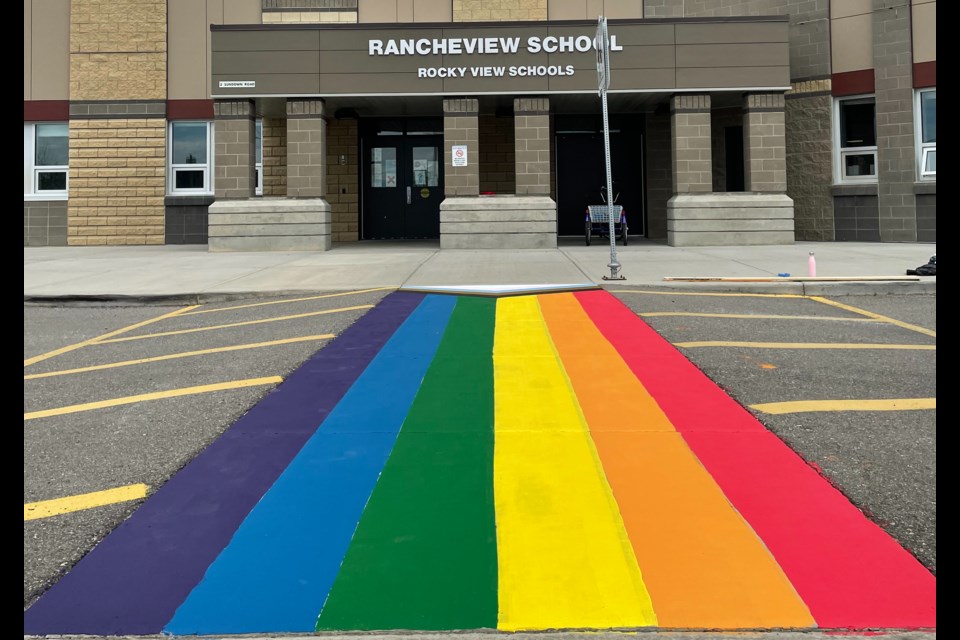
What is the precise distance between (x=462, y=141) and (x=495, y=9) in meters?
5.67

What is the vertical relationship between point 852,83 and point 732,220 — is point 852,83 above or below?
above

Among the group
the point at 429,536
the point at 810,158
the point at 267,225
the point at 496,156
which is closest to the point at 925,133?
the point at 810,158

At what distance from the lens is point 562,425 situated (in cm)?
430

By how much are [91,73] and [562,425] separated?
2336 cm

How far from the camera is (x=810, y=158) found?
793 inches

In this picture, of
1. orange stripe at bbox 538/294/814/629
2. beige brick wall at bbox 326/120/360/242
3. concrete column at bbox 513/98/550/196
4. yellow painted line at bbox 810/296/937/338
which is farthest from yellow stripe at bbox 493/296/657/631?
beige brick wall at bbox 326/120/360/242

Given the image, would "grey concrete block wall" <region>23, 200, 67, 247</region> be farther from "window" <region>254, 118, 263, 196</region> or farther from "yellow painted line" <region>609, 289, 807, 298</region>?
"yellow painted line" <region>609, 289, 807, 298</region>

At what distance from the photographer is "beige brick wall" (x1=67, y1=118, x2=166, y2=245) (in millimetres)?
22016

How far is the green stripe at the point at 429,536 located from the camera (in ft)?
7.80

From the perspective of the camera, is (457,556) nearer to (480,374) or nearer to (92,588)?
(92,588)

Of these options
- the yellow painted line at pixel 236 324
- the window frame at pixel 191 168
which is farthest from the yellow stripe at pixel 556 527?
the window frame at pixel 191 168

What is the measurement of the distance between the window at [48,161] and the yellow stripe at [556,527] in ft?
74.9

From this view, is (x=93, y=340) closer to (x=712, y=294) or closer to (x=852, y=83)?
(x=712, y=294)

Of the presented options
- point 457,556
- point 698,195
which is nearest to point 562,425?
point 457,556
